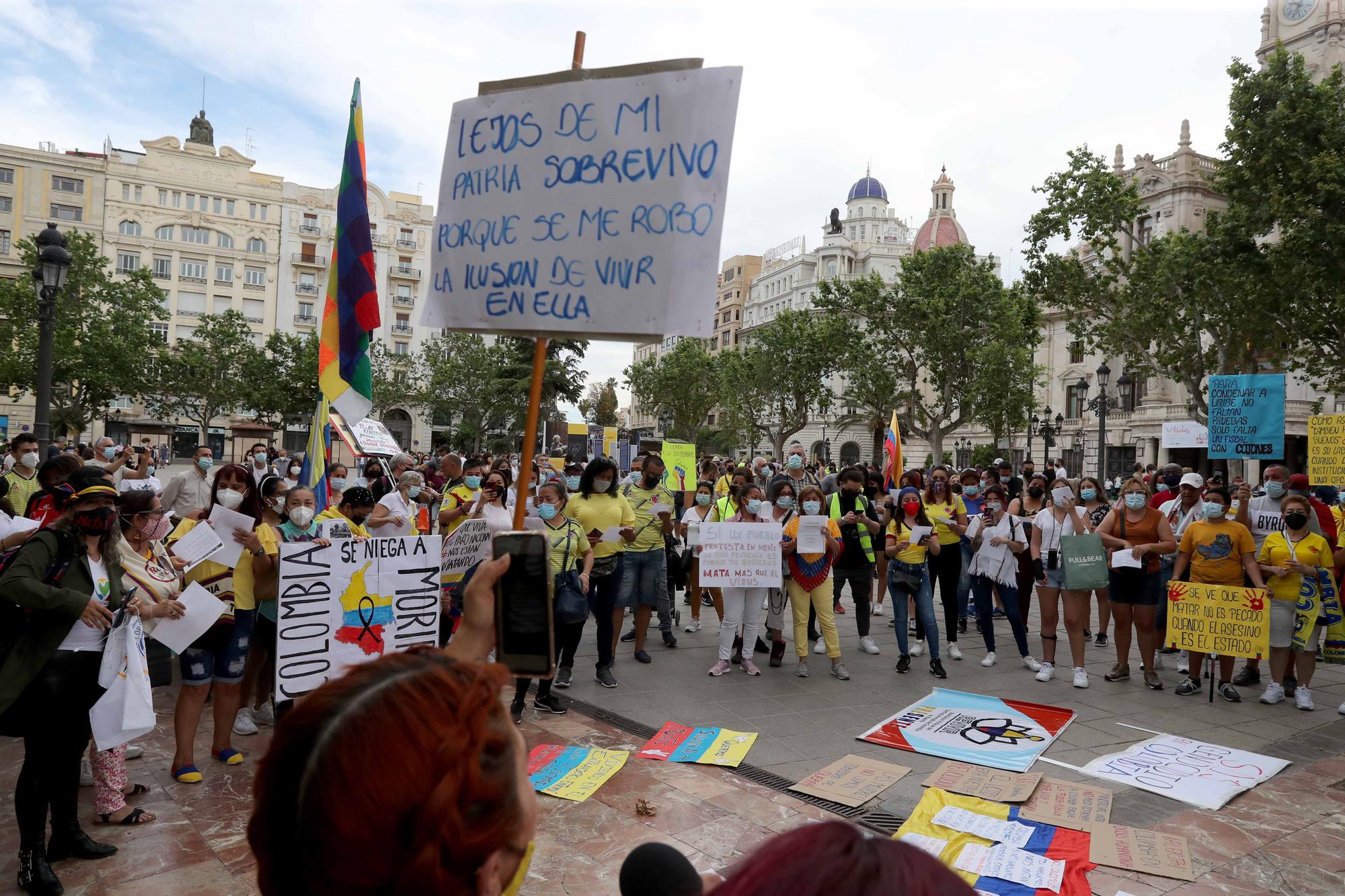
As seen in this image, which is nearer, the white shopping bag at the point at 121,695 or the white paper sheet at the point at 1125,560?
the white shopping bag at the point at 121,695

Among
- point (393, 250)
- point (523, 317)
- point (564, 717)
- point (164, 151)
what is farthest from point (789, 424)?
point (164, 151)

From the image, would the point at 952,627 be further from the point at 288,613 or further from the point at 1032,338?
the point at 1032,338

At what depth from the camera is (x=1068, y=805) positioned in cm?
498

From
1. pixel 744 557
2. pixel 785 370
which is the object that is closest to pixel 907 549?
pixel 744 557

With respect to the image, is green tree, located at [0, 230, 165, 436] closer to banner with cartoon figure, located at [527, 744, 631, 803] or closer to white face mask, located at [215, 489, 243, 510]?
white face mask, located at [215, 489, 243, 510]

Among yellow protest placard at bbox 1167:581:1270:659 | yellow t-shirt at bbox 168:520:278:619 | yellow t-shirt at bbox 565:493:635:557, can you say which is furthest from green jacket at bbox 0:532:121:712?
yellow protest placard at bbox 1167:581:1270:659

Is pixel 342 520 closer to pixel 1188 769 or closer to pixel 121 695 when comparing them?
pixel 121 695

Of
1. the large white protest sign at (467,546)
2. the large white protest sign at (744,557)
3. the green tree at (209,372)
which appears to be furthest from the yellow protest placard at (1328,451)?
the green tree at (209,372)

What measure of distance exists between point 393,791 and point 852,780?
15.7 feet

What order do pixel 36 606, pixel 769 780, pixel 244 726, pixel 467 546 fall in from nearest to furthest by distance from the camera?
pixel 36 606, pixel 769 780, pixel 467 546, pixel 244 726

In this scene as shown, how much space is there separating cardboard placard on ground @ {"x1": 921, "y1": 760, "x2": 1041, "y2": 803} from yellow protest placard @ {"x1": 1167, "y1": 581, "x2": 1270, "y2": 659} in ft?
9.75

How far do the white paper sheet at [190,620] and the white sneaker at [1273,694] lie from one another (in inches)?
329

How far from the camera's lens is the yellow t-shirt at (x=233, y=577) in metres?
5.12

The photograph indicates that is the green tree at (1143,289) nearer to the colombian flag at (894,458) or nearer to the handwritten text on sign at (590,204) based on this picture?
the colombian flag at (894,458)
